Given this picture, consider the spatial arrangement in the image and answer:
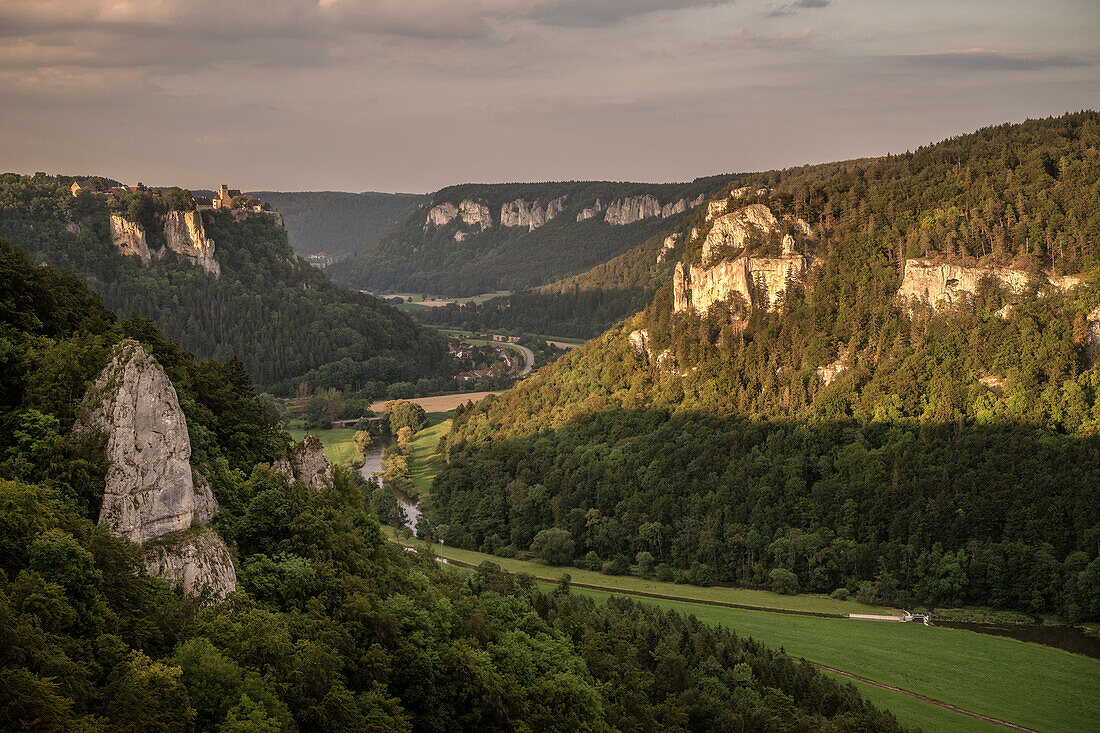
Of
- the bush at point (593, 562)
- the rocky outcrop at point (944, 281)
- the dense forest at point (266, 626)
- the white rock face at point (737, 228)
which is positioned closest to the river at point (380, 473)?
Result: the bush at point (593, 562)

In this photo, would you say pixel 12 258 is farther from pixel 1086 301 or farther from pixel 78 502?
pixel 1086 301

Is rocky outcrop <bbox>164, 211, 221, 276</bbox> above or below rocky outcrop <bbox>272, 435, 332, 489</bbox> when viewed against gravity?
above

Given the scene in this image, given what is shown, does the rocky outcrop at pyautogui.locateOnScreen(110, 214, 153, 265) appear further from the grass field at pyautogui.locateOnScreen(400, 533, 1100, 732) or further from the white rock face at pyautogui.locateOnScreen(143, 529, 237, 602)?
the white rock face at pyautogui.locateOnScreen(143, 529, 237, 602)

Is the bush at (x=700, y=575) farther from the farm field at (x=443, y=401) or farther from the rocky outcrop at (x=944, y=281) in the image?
the farm field at (x=443, y=401)

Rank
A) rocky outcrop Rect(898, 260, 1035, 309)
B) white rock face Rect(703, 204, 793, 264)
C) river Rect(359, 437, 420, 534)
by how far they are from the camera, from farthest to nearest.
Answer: white rock face Rect(703, 204, 793, 264) → river Rect(359, 437, 420, 534) → rocky outcrop Rect(898, 260, 1035, 309)

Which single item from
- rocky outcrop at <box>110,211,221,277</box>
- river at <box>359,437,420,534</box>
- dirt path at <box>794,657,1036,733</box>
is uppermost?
rocky outcrop at <box>110,211,221,277</box>

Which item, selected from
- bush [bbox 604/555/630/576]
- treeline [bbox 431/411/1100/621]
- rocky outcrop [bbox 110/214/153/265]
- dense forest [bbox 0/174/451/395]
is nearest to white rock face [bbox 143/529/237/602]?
treeline [bbox 431/411/1100/621]

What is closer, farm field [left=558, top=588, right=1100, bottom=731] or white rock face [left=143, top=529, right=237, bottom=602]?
white rock face [left=143, top=529, right=237, bottom=602]

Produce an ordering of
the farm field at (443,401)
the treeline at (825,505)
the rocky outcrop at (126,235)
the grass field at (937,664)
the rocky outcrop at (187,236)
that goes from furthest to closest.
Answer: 1. the rocky outcrop at (187,236)
2. the rocky outcrop at (126,235)
3. the farm field at (443,401)
4. the treeline at (825,505)
5. the grass field at (937,664)
